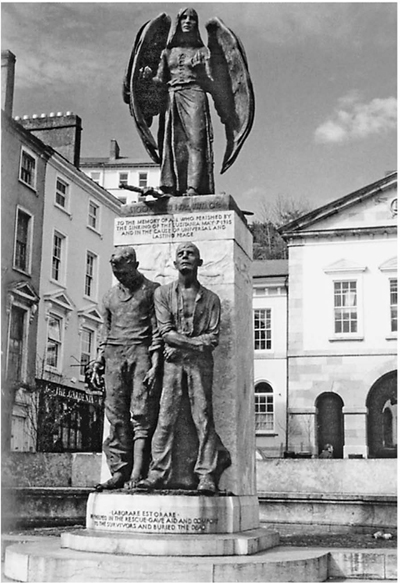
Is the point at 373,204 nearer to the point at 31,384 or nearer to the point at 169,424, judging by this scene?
the point at 31,384

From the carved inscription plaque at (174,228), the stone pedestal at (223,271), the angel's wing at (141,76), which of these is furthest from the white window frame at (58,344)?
the stone pedestal at (223,271)

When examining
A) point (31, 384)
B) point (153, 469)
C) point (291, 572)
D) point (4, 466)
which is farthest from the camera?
point (31, 384)

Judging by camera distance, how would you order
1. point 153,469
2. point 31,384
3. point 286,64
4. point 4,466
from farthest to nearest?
1. point 31,384
2. point 286,64
3. point 4,466
4. point 153,469

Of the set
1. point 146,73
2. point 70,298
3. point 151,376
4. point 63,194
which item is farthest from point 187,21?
point 63,194

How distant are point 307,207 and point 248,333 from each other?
40.7 metres

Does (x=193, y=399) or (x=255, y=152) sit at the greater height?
(x=255, y=152)

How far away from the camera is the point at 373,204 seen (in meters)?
36.1

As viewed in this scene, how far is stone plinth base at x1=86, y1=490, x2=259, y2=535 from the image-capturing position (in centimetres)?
757

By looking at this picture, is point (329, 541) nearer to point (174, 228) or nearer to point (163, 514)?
point (163, 514)

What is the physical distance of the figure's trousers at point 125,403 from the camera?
827cm

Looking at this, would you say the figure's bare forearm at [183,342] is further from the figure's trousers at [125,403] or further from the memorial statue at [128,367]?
the figure's trousers at [125,403]

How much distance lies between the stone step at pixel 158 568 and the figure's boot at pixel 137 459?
1.08 meters

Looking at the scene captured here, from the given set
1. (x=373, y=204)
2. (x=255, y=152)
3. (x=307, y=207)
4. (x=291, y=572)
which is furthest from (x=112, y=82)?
(x=307, y=207)

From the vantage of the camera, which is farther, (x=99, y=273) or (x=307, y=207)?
(x=307, y=207)
